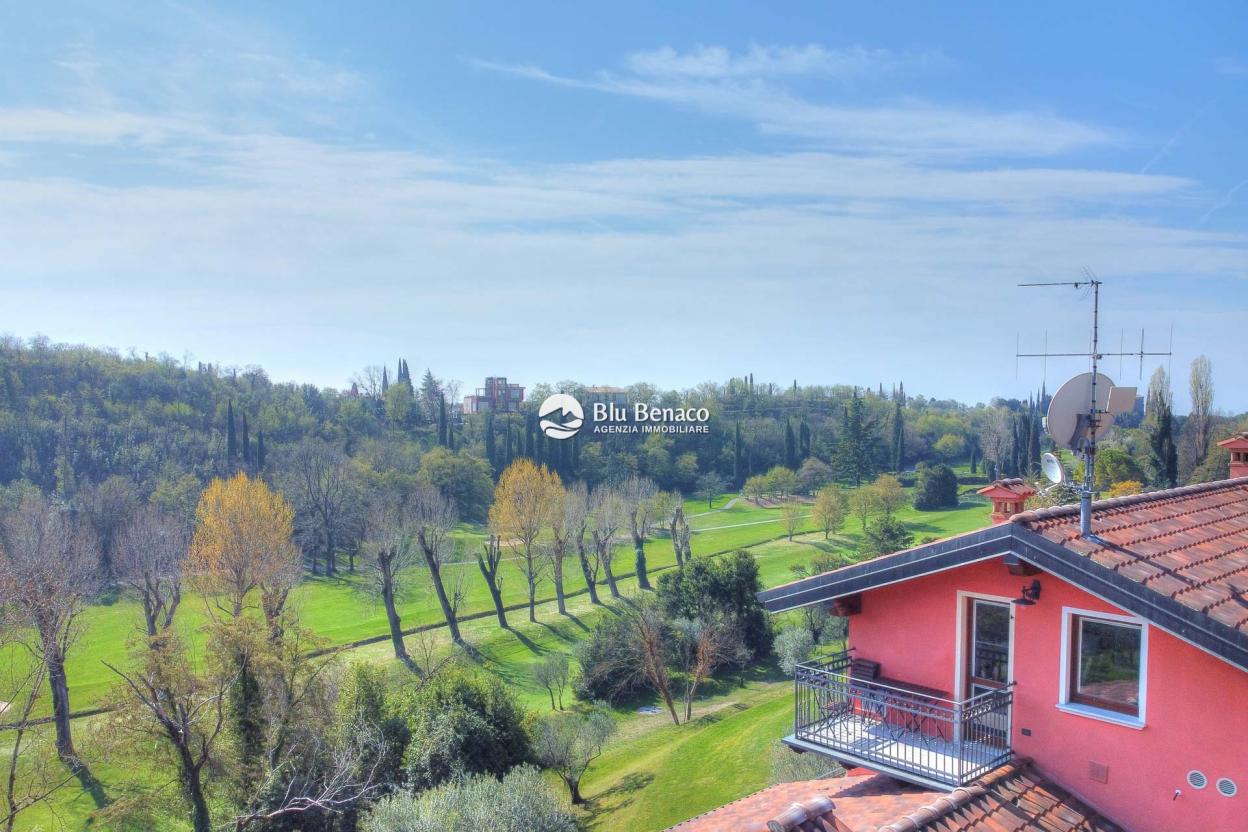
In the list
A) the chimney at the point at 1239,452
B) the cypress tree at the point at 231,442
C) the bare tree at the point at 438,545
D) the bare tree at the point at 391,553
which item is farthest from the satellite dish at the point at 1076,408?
the cypress tree at the point at 231,442

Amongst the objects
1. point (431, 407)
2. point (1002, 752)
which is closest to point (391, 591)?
point (1002, 752)

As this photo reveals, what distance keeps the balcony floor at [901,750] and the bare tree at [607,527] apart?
39.0 meters

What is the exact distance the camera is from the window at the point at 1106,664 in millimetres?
6359

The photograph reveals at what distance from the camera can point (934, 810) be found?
5668mm

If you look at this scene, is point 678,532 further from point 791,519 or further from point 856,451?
point 856,451

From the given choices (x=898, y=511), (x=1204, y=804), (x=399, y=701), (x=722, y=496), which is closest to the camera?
(x=1204, y=804)

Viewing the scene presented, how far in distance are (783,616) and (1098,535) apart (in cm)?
3384

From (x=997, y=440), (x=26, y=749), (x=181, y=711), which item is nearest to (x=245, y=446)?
(x=26, y=749)

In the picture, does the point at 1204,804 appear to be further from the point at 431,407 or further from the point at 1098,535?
the point at 431,407

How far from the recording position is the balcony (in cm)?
677

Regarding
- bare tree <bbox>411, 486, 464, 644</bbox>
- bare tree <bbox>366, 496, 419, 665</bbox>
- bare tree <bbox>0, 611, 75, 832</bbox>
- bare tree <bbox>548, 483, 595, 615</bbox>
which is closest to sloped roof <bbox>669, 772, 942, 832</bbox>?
bare tree <bbox>0, 611, 75, 832</bbox>

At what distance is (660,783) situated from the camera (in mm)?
21188

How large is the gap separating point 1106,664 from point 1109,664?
23mm

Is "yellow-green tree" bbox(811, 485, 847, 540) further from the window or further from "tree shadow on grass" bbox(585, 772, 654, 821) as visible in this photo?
the window
